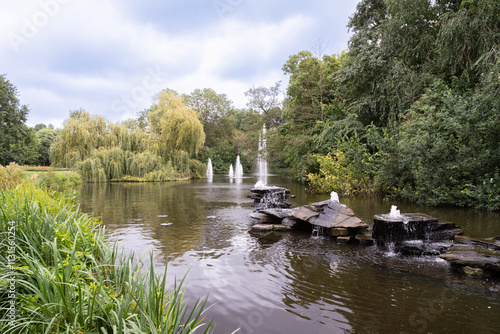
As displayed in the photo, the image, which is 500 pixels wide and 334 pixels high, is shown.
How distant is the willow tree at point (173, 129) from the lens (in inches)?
1045

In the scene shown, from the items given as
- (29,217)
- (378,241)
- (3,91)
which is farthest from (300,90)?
(3,91)

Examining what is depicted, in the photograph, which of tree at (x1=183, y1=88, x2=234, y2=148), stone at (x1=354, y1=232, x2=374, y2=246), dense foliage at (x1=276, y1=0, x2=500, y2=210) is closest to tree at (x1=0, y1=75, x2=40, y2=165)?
tree at (x1=183, y1=88, x2=234, y2=148)

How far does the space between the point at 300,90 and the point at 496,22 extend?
45.0 ft

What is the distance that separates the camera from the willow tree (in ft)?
87.1

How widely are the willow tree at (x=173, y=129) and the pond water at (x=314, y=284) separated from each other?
19.8 metres

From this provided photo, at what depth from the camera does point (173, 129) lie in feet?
88.5

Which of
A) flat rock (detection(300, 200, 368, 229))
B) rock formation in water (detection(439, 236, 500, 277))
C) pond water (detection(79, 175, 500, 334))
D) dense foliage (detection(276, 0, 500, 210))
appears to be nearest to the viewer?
pond water (detection(79, 175, 500, 334))

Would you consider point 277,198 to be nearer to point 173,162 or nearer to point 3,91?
point 173,162

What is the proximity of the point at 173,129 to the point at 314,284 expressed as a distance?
24730 mm

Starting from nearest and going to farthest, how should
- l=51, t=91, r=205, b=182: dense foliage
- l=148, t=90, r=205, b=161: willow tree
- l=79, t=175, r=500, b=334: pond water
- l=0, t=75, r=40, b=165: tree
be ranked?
l=79, t=175, r=500, b=334: pond water
l=51, t=91, r=205, b=182: dense foliage
l=148, t=90, r=205, b=161: willow tree
l=0, t=75, r=40, b=165: tree

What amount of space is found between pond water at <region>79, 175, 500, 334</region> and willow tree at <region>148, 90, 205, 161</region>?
19834 mm

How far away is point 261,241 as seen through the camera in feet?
20.9

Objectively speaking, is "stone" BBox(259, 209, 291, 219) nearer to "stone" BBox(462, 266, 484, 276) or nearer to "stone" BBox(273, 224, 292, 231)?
"stone" BBox(273, 224, 292, 231)

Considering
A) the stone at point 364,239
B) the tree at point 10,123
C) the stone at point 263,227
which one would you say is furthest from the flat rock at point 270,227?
the tree at point 10,123
